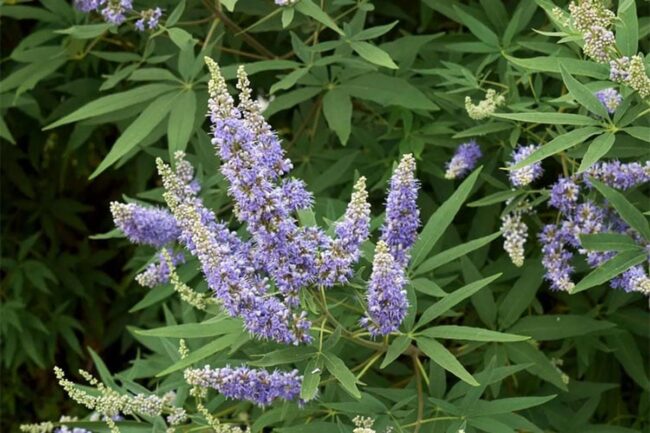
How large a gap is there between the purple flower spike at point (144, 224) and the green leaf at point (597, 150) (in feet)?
4.78

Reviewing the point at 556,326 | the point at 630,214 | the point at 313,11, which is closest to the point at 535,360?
the point at 556,326

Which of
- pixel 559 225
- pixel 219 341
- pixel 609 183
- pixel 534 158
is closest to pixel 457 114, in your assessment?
pixel 559 225

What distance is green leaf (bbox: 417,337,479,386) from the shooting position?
3.06 metres

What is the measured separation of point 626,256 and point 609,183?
30 centimetres

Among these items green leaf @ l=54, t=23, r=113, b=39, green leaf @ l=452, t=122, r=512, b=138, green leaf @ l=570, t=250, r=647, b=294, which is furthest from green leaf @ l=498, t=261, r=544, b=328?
green leaf @ l=54, t=23, r=113, b=39

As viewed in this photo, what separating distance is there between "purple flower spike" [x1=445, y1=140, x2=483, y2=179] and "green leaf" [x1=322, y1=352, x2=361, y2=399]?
116 centimetres

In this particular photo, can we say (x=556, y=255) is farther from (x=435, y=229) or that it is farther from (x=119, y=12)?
(x=119, y=12)

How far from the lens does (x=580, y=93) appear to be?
3.22 metres

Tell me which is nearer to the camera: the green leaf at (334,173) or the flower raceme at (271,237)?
the flower raceme at (271,237)

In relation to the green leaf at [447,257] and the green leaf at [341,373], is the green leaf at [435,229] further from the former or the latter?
the green leaf at [341,373]

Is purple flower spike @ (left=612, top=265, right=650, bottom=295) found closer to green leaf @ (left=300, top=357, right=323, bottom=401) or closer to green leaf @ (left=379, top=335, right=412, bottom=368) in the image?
green leaf @ (left=379, top=335, right=412, bottom=368)

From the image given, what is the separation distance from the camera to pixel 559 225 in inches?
159

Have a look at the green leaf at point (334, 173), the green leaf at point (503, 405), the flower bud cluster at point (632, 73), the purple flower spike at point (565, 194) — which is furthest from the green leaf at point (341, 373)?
the green leaf at point (334, 173)

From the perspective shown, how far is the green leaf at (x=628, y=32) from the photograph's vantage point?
3.33 metres
